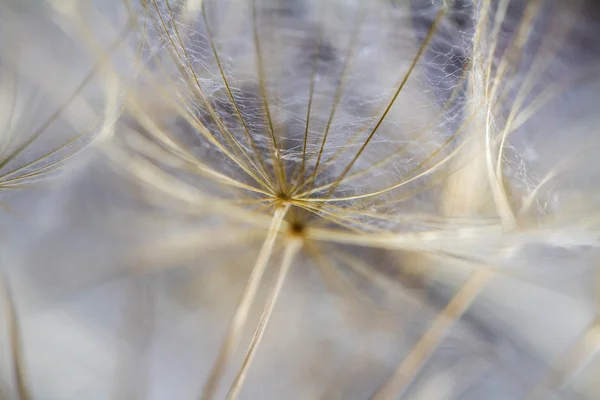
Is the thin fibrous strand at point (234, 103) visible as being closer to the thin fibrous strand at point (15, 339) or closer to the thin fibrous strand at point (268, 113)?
the thin fibrous strand at point (268, 113)

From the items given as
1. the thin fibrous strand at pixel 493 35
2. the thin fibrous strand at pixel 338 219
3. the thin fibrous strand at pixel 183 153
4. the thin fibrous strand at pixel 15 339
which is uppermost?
the thin fibrous strand at pixel 493 35

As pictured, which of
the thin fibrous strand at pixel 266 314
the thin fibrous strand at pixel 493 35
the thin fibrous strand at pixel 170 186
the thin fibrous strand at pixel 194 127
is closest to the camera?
the thin fibrous strand at pixel 493 35

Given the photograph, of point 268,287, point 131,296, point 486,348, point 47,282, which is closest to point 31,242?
point 47,282

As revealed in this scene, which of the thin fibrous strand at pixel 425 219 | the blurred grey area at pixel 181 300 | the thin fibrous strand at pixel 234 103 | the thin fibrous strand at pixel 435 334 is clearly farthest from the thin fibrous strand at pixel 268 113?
the thin fibrous strand at pixel 435 334

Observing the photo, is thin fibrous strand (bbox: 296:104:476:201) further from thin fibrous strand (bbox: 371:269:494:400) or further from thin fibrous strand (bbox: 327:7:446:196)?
thin fibrous strand (bbox: 371:269:494:400)

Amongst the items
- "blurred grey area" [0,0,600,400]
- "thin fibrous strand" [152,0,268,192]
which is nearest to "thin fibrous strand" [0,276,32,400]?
"blurred grey area" [0,0,600,400]

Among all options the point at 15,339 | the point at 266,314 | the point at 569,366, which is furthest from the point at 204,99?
the point at 569,366

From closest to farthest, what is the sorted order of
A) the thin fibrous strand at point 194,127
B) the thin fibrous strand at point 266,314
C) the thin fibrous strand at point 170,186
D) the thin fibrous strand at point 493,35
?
the thin fibrous strand at point 493,35 < the thin fibrous strand at point 194,127 < the thin fibrous strand at point 266,314 < the thin fibrous strand at point 170,186

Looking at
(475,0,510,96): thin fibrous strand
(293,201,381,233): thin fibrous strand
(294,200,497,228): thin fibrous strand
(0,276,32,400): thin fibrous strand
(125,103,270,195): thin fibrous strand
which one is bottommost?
(0,276,32,400): thin fibrous strand
